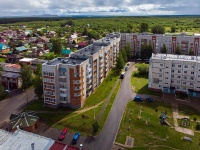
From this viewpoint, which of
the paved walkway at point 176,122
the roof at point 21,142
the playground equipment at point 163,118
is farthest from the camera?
the playground equipment at point 163,118

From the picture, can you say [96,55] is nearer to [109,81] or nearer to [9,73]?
[109,81]

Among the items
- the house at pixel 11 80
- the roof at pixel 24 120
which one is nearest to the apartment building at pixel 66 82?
the roof at pixel 24 120

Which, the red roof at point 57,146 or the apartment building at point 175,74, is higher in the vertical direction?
the apartment building at point 175,74

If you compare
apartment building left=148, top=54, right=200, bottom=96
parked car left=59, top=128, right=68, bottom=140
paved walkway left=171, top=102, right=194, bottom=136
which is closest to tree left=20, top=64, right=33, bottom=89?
parked car left=59, top=128, right=68, bottom=140

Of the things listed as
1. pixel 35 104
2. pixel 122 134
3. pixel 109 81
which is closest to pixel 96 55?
pixel 109 81

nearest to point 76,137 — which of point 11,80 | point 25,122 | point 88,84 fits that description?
point 25,122

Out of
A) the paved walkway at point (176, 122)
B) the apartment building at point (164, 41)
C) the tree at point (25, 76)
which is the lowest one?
the paved walkway at point (176, 122)

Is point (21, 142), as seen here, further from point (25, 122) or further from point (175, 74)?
point (175, 74)

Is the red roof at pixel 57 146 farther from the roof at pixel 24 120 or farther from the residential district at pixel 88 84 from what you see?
the roof at pixel 24 120
